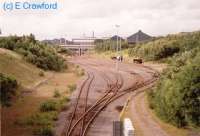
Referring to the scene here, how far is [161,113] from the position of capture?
3178cm

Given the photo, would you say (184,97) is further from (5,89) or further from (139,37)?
(139,37)

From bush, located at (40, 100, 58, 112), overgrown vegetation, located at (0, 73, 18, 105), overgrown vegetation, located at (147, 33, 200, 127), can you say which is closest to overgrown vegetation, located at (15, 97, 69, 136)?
bush, located at (40, 100, 58, 112)

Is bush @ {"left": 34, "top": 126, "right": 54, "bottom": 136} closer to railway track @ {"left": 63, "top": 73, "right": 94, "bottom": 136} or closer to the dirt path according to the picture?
the dirt path

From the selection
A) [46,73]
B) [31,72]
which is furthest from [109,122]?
[46,73]

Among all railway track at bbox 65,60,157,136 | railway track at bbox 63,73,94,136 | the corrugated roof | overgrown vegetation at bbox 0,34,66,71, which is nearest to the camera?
railway track at bbox 65,60,157,136

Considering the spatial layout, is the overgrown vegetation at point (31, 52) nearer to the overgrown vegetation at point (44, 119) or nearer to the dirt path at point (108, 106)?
the dirt path at point (108, 106)

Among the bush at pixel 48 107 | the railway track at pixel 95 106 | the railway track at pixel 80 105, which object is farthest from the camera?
the bush at pixel 48 107

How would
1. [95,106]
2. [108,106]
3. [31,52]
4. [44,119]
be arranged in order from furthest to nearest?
[31,52], [108,106], [95,106], [44,119]

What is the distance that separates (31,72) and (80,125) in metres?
28.0

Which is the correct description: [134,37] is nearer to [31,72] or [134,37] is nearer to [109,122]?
[31,72]

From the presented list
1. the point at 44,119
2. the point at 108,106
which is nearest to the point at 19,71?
the point at 108,106

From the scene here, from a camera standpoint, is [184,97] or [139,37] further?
[139,37]

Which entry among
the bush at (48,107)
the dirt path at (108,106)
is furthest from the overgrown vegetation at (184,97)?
the bush at (48,107)

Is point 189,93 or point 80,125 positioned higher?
point 189,93
